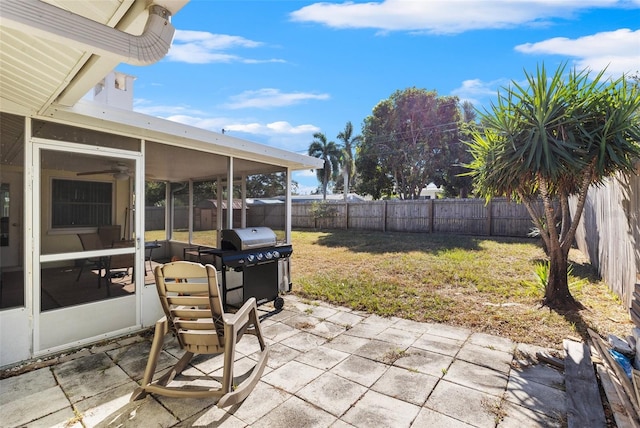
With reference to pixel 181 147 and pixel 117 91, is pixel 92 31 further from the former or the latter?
pixel 117 91

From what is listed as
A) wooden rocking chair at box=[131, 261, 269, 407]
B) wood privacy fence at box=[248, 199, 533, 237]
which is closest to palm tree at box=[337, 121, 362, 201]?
wood privacy fence at box=[248, 199, 533, 237]

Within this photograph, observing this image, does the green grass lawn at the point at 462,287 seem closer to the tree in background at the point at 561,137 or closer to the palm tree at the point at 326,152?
the tree in background at the point at 561,137

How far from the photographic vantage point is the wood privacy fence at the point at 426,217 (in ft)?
35.7

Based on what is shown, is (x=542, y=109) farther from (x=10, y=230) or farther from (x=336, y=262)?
(x=10, y=230)

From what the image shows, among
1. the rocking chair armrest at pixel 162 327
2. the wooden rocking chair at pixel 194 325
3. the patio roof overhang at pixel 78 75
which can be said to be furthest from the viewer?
the rocking chair armrest at pixel 162 327

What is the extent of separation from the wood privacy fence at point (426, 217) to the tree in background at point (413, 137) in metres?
5.97

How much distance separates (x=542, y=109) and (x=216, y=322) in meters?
4.41

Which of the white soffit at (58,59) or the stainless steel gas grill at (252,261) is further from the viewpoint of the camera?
the stainless steel gas grill at (252,261)

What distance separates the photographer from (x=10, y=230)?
122 inches

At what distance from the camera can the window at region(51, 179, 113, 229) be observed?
125 inches

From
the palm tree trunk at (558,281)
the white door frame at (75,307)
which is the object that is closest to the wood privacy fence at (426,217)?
the palm tree trunk at (558,281)

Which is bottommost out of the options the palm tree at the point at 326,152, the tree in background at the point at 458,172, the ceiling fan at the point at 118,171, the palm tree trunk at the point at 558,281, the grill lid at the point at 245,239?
the palm tree trunk at the point at 558,281

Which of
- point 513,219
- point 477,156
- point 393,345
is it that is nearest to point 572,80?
point 477,156

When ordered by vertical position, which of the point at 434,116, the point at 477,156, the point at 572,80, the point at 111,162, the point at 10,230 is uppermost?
the point at 434,116
